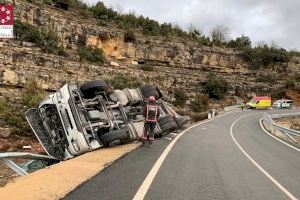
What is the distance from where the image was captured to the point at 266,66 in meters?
91.9

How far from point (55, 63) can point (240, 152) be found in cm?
3255

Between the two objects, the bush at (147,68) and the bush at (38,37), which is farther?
the bush at (147,68)

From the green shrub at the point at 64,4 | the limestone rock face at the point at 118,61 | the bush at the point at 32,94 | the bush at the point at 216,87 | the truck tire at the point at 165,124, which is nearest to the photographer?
the truck tire at the point at 165,124

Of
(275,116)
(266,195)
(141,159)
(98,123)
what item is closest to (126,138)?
(98,123)

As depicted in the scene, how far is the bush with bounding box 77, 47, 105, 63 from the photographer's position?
182 ft

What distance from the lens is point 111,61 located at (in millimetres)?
62969

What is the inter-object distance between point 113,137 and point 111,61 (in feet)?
157

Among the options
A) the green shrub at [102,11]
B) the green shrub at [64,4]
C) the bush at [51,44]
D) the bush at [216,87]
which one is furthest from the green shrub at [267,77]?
the bush at [51,44]

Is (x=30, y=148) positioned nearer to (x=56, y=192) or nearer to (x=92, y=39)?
(x=56, y=192)

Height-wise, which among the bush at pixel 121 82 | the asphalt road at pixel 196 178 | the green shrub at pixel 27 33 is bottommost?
the asphalt road at pixel 196 178

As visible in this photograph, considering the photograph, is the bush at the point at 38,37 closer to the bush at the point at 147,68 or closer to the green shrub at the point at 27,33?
the green shrub at the point at 27,33

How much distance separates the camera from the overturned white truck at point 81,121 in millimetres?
15789

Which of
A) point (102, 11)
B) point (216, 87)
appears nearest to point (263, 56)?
point (216, 87)

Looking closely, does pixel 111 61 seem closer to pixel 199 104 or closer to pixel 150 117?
pixel 199 104
